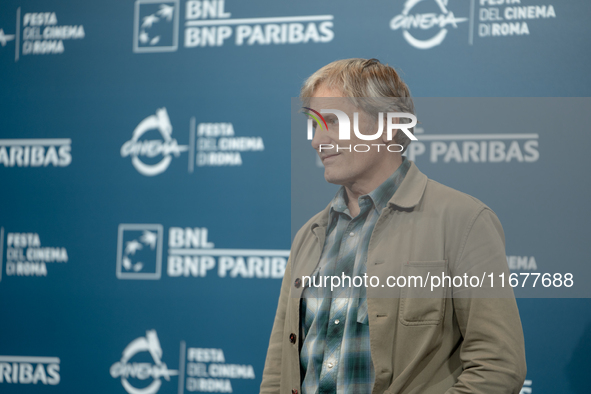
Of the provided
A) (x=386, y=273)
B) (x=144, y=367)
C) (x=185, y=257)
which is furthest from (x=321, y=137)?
(x=144, y=367)

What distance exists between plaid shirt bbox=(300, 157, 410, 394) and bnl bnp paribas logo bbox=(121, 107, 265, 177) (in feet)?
3.59

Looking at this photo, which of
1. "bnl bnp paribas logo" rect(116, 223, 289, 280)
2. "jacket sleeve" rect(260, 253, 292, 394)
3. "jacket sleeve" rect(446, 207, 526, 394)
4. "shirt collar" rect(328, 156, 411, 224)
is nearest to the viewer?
"jacket sleeve" rect(446, 207, 526, 394)

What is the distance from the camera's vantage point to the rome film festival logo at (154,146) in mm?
2561

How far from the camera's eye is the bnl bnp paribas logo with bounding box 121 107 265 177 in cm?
249

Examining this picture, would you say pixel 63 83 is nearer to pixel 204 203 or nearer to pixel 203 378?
pixel 204 203

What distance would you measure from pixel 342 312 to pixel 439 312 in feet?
0.77

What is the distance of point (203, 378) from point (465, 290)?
163 cm

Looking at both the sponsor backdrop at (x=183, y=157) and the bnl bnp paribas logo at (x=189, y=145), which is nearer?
the sponsor backdrop at (x=183, y=157)

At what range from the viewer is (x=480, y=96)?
2.24 meters

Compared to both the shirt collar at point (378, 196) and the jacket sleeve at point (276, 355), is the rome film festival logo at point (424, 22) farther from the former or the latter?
the jacket sleeve at point (276, 355)

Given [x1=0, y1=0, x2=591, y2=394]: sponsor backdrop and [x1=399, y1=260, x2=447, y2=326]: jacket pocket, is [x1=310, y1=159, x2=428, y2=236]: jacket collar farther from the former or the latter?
[x1=0, y1=0, x2=591, y2=394]: sponsor backdrop

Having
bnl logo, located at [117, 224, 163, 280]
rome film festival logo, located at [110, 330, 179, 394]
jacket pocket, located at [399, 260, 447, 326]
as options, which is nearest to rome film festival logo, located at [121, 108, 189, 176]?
bnl logo, located at [117, 224, 163, 280]

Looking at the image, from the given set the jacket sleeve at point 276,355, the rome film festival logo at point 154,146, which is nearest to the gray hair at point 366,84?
the jacket sleeve at point 276,355

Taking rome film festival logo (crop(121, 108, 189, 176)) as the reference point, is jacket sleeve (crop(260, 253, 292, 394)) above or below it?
below
